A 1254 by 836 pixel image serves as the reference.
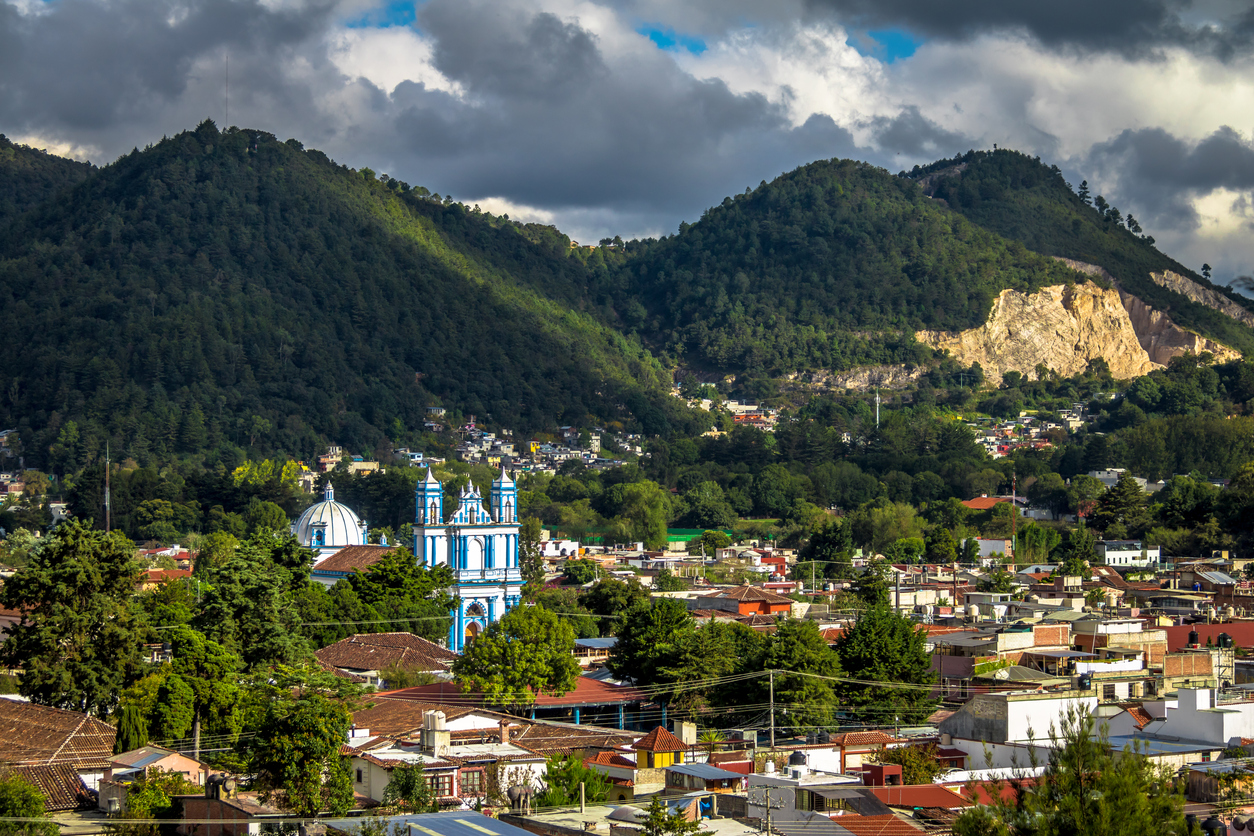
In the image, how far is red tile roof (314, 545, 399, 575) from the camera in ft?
220

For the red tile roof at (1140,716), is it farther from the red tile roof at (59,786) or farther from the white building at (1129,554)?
the white building at (1129,554)

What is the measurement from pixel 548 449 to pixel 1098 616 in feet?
406

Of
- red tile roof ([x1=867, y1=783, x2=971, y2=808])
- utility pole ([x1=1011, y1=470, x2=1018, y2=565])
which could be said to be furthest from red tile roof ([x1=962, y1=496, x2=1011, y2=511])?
red tile roof ([x1=867, y1=783, x2=971, y2=808])

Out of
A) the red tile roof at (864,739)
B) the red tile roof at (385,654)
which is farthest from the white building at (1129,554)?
the red tile roof at (864,739)

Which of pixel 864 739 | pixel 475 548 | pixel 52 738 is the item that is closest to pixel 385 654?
pixel 52 738

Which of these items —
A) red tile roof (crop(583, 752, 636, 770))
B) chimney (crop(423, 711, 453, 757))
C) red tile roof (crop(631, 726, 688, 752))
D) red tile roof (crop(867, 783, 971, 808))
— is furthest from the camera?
red tile roof (crop(631, 726, 688, 752))

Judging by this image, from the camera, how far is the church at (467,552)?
2635 inches

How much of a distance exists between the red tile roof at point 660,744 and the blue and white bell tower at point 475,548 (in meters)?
34.6

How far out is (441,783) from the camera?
28109 mm

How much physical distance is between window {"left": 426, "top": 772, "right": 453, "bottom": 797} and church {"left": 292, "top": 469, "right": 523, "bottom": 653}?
36.2m

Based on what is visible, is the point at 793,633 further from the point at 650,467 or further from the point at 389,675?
the point at 650,467

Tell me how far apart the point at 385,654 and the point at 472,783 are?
65.6ft

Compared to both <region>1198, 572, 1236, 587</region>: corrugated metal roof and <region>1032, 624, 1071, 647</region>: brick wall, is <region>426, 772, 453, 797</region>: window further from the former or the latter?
<region>1198, 572, 1236, 587</region>: corrugated metal roof

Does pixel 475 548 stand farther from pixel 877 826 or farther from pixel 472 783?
pixel 877 826
